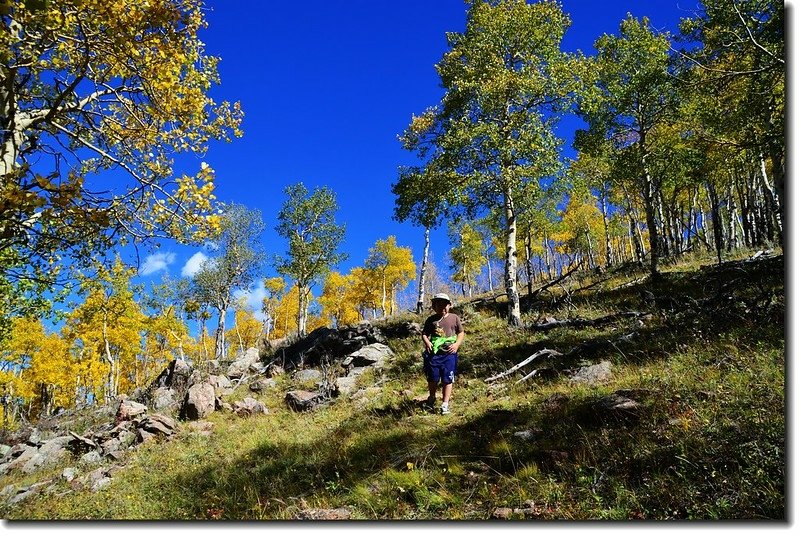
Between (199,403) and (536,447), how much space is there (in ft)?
33.9

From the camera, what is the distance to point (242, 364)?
19.5m

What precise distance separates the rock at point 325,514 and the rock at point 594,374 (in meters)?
4.66

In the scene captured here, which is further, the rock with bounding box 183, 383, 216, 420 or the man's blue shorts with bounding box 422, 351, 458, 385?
the rock with bounding box 183, 383, 216, 420

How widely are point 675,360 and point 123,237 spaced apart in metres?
8.52

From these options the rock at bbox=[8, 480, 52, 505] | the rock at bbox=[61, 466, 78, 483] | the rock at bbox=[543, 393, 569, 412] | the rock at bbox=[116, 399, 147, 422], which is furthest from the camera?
the rock at bbox=[116, 399, 147, 422]

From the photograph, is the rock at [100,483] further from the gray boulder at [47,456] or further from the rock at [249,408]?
the gray boulder at [47,456]

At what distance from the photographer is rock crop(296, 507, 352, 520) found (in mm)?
4228

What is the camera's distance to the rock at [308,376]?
15.0 metres

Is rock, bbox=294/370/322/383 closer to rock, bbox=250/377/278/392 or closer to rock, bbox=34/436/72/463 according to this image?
rock, bbox=250/377/278/392

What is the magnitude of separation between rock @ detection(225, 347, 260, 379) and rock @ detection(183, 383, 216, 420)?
592 centimetres

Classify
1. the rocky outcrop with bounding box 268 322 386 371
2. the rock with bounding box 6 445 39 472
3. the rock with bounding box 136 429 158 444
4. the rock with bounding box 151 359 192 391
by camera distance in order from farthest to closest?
the rocky outcrop with bounding box 268 322 386 371 < the rock with bounding box 151 359 192 391 < the rock with bounding box 6 445 39 472 < the rock with bounding box 136 429 158 444

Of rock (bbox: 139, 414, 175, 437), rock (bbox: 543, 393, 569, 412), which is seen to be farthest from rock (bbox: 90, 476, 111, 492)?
rock (bbox: 543, 393, 569, 412)

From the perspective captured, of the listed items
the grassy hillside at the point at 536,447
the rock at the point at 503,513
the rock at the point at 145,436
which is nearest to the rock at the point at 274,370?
the grassy hillside at the point at 536,447

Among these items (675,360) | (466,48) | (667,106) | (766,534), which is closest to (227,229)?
(466,48)
